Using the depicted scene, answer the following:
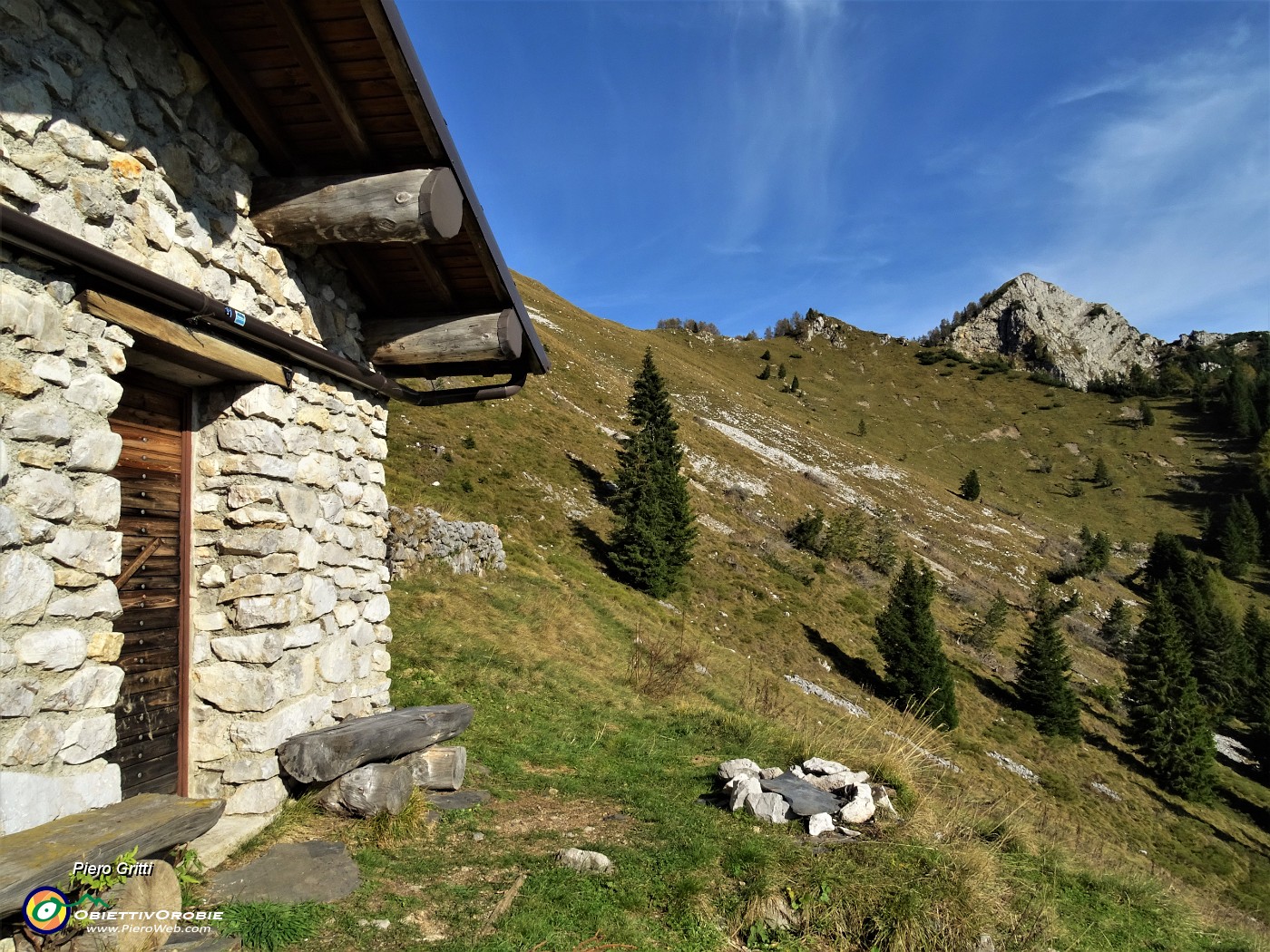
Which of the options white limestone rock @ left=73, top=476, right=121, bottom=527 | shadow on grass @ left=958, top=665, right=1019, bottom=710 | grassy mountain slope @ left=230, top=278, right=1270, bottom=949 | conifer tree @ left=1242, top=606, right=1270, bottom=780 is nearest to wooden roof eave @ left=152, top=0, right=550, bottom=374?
white limestone rock @ left=73, top=476, right=121, bottom=527

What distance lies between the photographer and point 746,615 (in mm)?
23734

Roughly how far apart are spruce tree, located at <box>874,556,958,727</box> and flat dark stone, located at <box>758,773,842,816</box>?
1691 cm

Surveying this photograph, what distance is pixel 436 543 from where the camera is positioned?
46.4 ft

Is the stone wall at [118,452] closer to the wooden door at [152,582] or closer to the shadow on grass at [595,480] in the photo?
the wooden door at [152,582]

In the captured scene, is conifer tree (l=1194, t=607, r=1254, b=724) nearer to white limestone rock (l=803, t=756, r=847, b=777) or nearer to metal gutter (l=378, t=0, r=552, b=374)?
white limestone rock (l=803, t=756, r=847, b=777)

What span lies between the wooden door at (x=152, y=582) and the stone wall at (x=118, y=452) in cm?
10

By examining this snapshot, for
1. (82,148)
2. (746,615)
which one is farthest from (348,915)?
(746,615)

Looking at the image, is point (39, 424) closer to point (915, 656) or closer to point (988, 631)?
point (915, 656)

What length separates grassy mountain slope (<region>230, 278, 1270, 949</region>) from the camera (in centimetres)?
424

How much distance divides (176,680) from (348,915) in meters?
1.77

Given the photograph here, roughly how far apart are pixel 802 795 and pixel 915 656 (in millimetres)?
18007

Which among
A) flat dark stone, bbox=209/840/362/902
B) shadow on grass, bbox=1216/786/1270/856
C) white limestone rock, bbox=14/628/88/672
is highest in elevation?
white limestone rock, bbox=14/628/88/672
